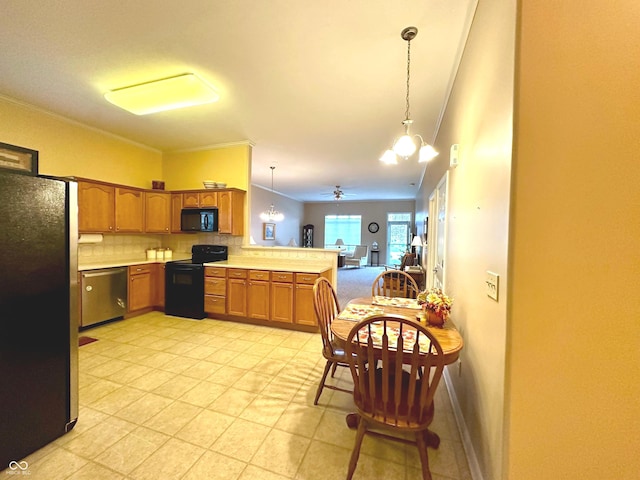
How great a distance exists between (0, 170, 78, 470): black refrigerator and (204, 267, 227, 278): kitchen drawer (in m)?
2.19

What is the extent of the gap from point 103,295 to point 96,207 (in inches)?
49.0

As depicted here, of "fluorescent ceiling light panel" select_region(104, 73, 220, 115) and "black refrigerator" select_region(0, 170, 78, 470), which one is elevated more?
"fluorescent ceiling light panel" select_region(104, 73, 220, 115)

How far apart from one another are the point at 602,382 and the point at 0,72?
4.96m

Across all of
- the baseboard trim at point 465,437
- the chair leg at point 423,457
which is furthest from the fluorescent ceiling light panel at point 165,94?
the baseboard trim at point 465,437

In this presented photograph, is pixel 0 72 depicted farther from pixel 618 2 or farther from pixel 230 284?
pixel 618 2

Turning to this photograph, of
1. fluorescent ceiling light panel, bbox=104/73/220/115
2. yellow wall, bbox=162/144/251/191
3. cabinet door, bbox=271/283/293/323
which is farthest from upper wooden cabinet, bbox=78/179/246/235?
fluorescent ceiling light panel, bbox=104/73/220/115

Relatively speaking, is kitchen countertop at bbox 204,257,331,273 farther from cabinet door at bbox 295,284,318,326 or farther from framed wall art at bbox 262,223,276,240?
framed wall art at bbox 262,223,276,240

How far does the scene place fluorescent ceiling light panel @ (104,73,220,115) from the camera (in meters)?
2.53

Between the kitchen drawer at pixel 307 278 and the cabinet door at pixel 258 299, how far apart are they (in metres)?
0.51

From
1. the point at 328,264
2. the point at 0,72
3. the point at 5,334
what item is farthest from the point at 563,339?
the point at 0,72

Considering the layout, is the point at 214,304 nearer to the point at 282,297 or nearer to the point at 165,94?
the point at 282,297

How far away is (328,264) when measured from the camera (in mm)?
3979

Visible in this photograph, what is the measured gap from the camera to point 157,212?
14.5 ft

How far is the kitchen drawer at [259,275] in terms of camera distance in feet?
12.1
